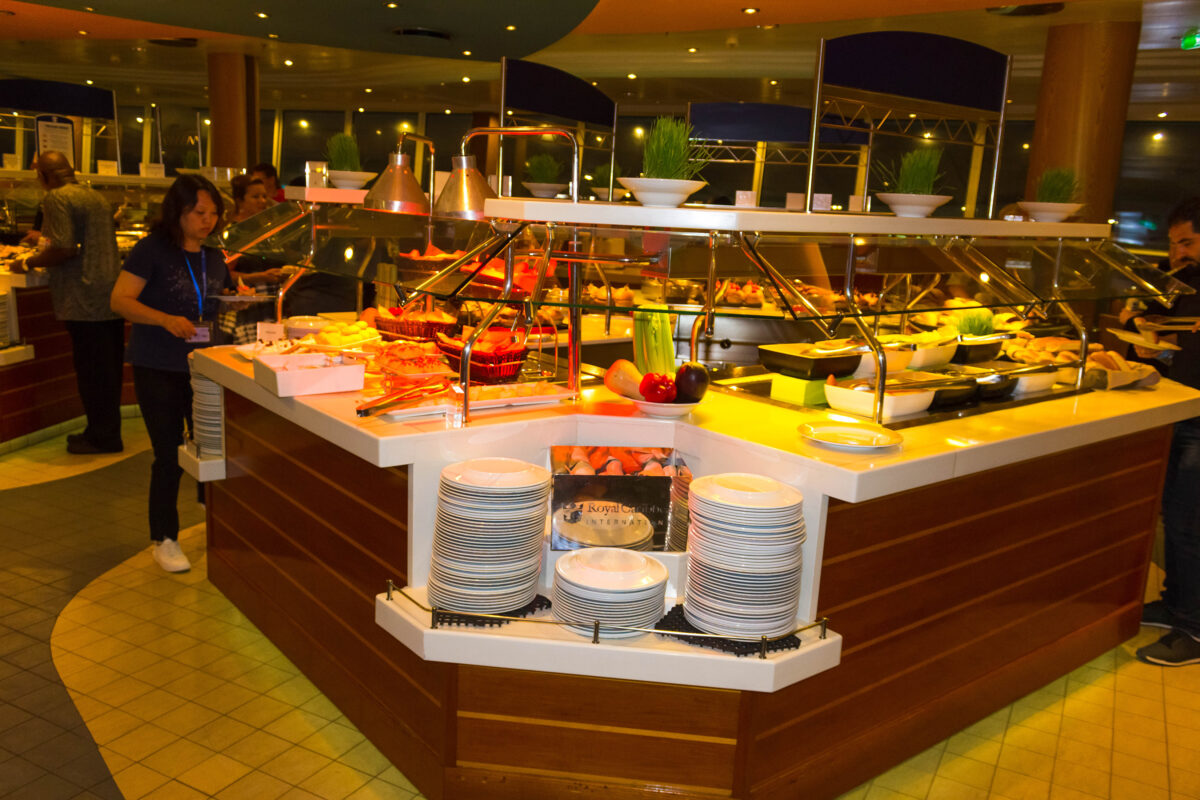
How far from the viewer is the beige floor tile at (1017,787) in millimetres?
2926

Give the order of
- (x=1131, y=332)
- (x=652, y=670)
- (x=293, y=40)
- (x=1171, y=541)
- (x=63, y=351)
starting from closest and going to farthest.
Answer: (x=652, y=670), (x=1171, y=541), (x=1131, y=332), (x=63, y=351), (x=293, y=40)

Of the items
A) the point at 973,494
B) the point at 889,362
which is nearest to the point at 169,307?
the point at 889,362

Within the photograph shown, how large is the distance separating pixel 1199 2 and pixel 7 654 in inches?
318

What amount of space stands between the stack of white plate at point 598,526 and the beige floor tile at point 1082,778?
64.8 inches

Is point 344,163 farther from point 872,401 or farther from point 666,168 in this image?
point 872,401

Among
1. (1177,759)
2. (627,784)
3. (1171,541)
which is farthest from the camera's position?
(1171,541)

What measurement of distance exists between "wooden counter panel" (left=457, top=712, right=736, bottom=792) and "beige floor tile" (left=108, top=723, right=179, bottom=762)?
1074 millimetres

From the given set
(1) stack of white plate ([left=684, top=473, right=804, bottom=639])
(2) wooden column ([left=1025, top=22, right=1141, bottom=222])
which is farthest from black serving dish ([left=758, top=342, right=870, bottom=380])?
(2) wooden column ([left=1025, top=22, right=1141, bottom=222])

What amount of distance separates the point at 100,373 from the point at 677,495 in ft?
15.1

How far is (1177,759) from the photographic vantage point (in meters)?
3.21

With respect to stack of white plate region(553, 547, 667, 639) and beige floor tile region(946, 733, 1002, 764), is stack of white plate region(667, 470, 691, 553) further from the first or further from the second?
beige floor tile region(946, 733, 1002, 764)

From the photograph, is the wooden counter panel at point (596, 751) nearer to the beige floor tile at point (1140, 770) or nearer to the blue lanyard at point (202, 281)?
the beige floor tile at point (1140, 770)

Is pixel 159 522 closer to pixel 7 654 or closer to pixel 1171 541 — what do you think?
pixel 7 654

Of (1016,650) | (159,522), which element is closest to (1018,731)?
(1016,650)
